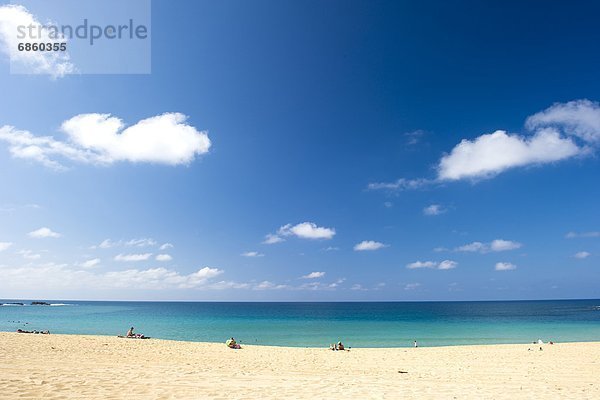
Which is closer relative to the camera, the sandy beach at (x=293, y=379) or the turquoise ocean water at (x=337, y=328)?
the sandy beach at (x=293, y=379)

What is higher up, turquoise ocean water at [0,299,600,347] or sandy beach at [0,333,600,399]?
sandy beach at [0,333,600,399]

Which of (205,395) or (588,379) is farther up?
(205,395)

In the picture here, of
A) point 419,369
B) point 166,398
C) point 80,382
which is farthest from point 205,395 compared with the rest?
point 419,369

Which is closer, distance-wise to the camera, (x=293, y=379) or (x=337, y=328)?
(x=293, y=379)

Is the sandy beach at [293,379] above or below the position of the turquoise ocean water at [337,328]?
above

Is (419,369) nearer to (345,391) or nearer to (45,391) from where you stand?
(345,391)

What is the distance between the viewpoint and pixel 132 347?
946 inches

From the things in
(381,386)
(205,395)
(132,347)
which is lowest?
(132,347)

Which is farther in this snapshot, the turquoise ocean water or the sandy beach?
the turquoise ocean water

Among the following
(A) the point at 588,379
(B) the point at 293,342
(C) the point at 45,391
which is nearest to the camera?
(C) the point at 45,391

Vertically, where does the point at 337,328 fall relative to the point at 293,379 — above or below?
below

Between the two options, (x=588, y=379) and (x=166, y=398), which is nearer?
(x=166, y=398)

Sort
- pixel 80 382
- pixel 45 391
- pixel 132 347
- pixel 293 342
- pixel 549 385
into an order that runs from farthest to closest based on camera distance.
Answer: pixel 293 342 → pixel 132 347 → pixel 549 385 → pixel 80 382 → pixel 45 391

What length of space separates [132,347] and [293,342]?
1700cm
